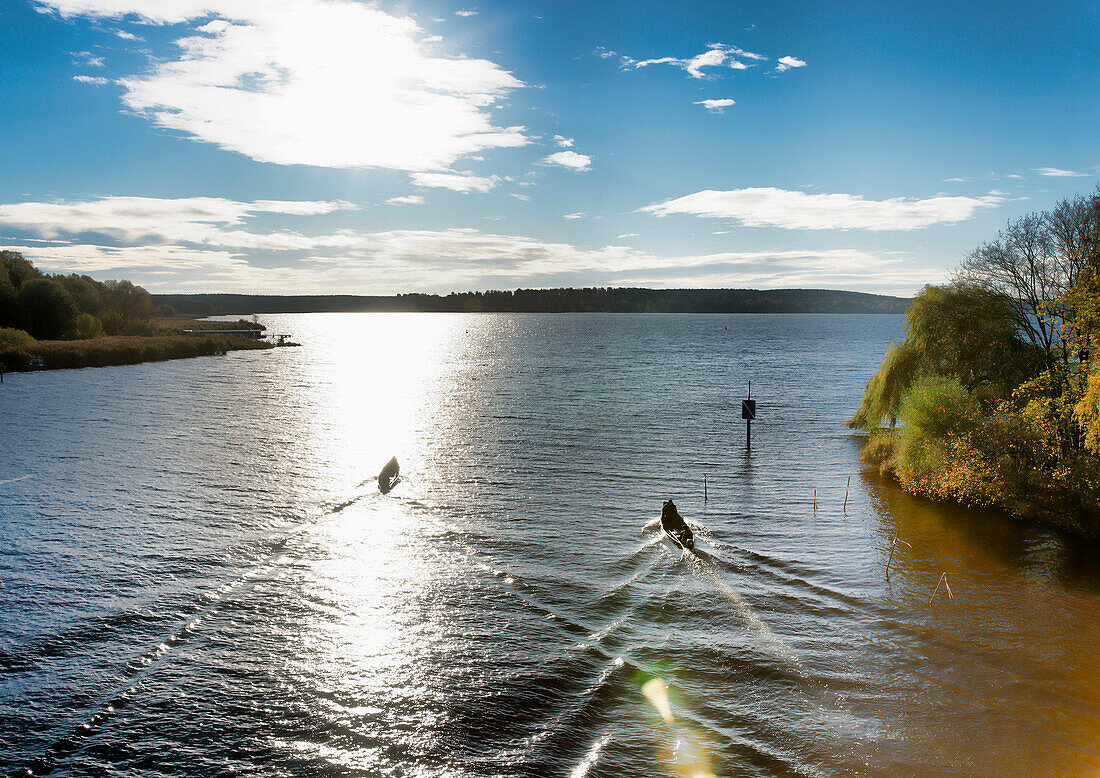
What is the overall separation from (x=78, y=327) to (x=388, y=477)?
10593cm

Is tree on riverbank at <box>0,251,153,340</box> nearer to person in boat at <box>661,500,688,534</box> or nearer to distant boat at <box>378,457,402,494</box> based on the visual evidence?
distant boat at <box>378,457,402,494</box>

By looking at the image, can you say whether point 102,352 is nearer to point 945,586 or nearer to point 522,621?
point 522,621

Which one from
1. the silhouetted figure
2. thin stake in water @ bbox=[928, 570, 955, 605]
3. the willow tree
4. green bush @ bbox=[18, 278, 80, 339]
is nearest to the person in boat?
the silhouetted figure

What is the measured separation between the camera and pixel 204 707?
547 inches

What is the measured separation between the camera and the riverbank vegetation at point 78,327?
86938mm

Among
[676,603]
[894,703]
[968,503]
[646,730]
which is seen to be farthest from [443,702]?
[968,503]

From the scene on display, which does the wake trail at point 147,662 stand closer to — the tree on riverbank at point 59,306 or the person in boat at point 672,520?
the person in boat at point 672,520

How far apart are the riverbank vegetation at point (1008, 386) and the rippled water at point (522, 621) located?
6.93ft

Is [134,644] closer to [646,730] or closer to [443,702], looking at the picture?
[443,702]

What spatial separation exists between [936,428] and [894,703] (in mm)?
20451

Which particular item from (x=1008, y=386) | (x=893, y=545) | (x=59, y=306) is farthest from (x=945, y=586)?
(x=59, y=306)

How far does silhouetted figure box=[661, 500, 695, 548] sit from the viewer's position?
23.5 m

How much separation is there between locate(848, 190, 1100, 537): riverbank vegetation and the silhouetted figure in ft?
45.6

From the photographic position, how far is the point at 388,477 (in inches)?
1268
